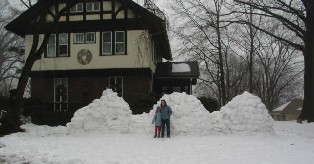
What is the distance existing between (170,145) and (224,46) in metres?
34.7

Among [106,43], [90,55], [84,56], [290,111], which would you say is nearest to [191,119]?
[106,43]

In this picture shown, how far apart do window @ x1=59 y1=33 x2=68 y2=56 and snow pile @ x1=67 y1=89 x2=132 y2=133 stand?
32.8 ft

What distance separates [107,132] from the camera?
20.7 m

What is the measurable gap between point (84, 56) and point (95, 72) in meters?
1.39

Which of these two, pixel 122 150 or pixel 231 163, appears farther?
pixel 122 150

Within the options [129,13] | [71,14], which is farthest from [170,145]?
[71,14]

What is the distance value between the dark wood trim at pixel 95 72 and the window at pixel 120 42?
1.33m

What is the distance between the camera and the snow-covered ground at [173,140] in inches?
489

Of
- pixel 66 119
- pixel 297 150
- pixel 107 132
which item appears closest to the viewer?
pixel 297 150

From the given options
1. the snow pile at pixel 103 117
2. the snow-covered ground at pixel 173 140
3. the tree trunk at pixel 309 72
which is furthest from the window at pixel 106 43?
the tree trunk at pixel 309 72

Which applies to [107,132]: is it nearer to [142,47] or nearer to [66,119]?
[66,119]

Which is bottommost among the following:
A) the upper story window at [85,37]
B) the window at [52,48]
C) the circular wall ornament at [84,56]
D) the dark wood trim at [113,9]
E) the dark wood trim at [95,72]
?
the dark wood trim at [95,72]

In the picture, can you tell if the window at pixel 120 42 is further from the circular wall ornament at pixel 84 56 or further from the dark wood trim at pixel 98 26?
the circular wall ornament at pixel 84 56

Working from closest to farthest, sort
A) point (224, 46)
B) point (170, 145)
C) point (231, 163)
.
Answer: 1. point (231, 163)
2. point (170, 145)
3. point (224, 46)
